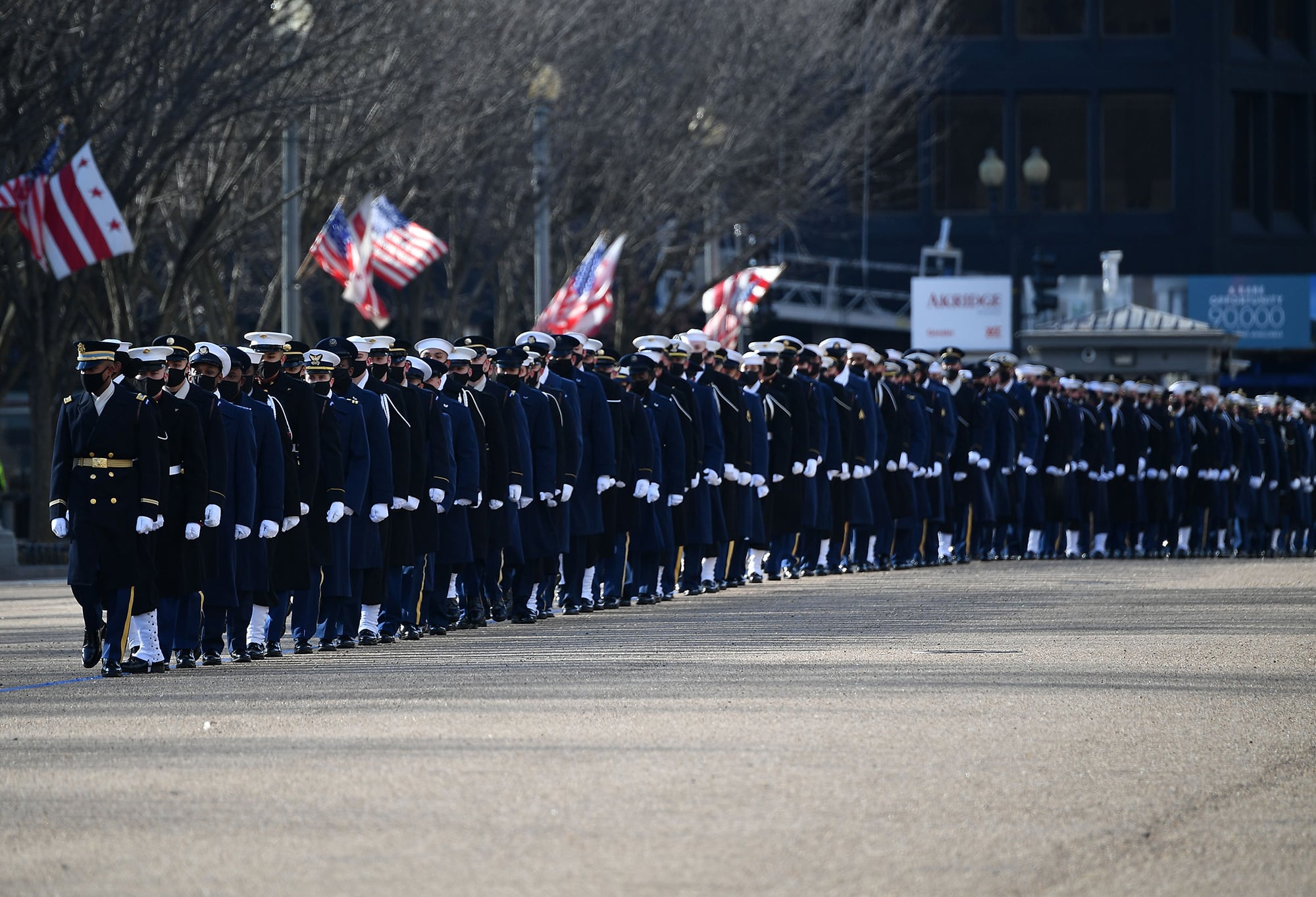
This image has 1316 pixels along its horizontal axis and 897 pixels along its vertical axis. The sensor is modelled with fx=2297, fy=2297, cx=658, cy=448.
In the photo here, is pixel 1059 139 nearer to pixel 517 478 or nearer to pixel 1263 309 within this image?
pixel 1263 309

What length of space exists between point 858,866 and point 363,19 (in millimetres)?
21105

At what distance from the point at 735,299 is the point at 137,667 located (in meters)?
25.3

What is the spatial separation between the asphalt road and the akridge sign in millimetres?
28033

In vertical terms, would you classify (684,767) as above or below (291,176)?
below

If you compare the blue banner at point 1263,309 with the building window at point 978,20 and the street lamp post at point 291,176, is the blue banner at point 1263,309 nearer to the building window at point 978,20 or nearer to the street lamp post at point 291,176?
the building window at point 978,20

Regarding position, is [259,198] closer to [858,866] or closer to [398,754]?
[398,754]

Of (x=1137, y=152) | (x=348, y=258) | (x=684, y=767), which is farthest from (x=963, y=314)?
(x=684, y=767)

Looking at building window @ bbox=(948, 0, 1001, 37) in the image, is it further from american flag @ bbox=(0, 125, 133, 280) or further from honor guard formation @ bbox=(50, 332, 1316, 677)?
american flag @ bbox=(0, 125, 133, 280)

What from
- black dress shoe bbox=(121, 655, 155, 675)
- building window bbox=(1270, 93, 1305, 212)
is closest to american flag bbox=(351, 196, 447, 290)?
black dress shoe bbox=(121, 655, 155, 675)

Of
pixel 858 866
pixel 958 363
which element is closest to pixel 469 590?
pixel 858 866

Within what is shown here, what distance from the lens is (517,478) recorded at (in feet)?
55.8

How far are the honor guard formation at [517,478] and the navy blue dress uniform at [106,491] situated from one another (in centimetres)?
2

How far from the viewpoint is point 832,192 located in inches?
1967

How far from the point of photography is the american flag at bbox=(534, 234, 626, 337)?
32062 mm
